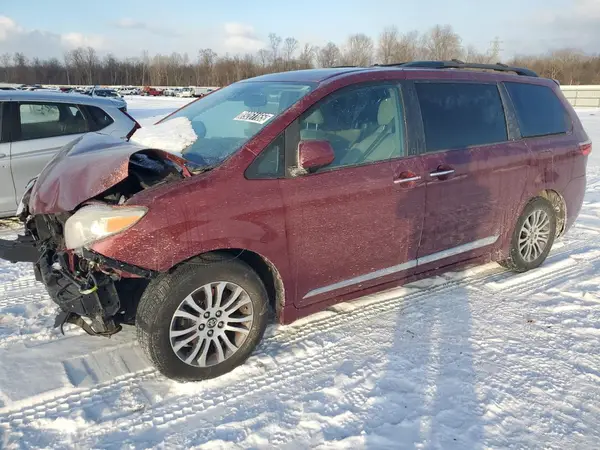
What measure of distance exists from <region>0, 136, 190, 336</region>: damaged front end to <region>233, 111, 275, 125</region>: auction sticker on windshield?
62 cm

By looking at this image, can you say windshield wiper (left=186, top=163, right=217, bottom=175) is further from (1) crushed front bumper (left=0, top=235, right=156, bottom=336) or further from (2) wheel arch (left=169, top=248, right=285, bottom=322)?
(1) crushed front bumper (left=0, top=235, right=156, bottom=336)

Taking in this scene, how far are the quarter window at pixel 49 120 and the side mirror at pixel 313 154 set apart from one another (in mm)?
4386

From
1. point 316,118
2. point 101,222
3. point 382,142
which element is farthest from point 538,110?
point 101,222

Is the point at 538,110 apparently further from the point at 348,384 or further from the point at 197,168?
the point at 197,168

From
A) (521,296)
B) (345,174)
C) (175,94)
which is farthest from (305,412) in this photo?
(175,94)

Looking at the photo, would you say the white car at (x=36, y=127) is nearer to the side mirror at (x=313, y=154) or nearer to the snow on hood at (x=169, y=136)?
the snow on hood at (x=169, y=136)

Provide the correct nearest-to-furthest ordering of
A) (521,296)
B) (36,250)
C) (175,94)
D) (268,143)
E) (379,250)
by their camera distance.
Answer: (268,143)
(36,250)
(379,250)
(521,296)
(175,94)

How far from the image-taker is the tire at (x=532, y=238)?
15.3 feet

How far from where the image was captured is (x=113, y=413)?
9.14 feet

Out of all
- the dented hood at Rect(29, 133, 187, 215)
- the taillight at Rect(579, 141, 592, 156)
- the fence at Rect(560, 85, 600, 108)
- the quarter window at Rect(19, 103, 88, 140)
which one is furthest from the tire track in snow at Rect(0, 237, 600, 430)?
the fence at Rect(560, 85, 600, 108)

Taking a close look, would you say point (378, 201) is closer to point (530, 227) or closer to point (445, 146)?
point (445, 146)

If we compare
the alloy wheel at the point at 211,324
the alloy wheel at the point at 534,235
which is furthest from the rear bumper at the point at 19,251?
the alloy wheel at the point at 534,235

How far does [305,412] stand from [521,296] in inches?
97.8

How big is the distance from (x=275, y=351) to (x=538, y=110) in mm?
3453
